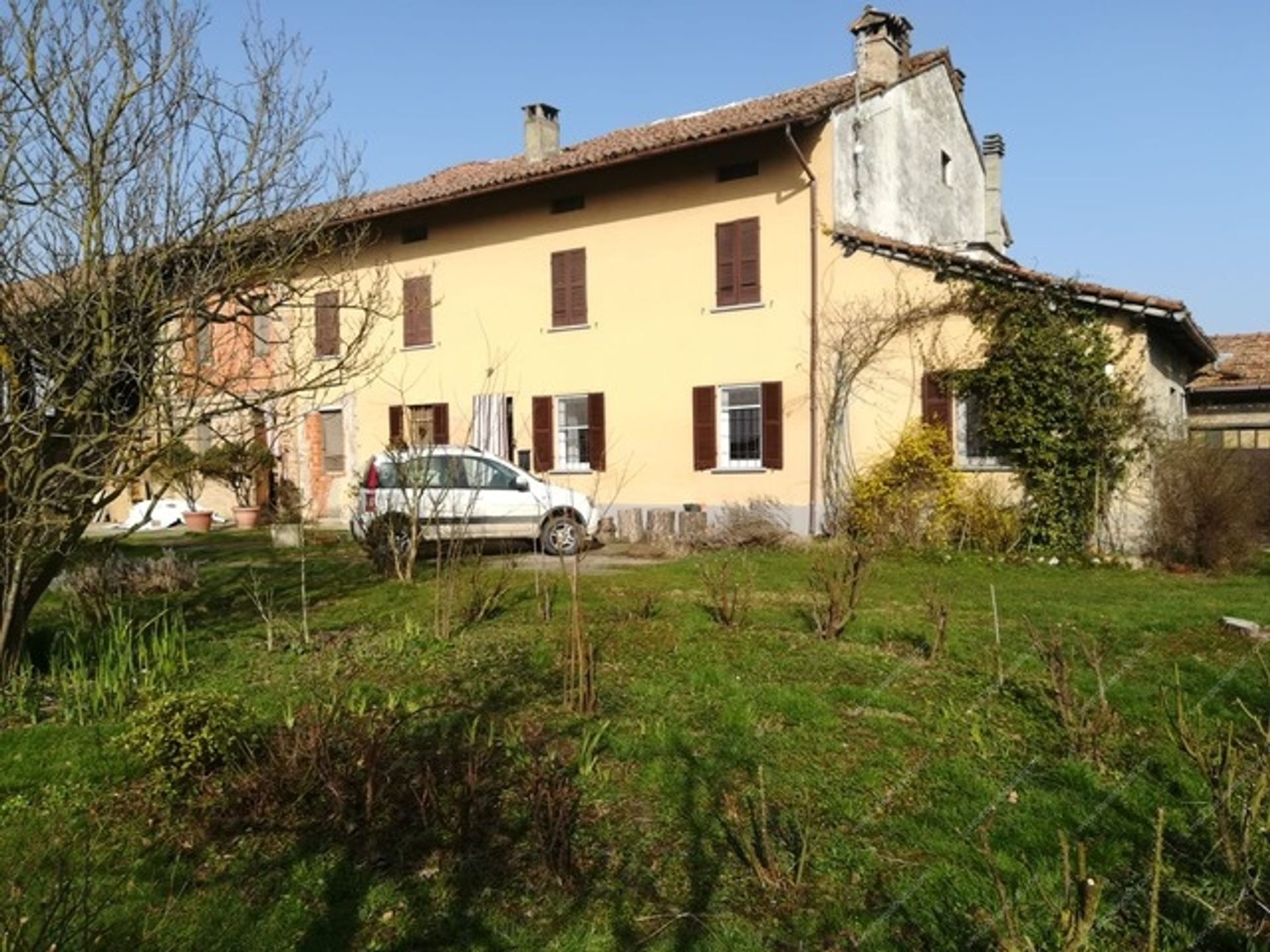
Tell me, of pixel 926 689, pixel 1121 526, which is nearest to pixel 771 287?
pixel 1121 526

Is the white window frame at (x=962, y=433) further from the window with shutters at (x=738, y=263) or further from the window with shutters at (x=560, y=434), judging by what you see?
the window with shutters at (x=560, y=434)

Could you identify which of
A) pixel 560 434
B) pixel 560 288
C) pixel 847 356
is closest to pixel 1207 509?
pixel 847 356

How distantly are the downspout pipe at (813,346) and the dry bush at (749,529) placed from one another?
587mm

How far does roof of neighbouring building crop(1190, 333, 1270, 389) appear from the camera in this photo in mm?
18031

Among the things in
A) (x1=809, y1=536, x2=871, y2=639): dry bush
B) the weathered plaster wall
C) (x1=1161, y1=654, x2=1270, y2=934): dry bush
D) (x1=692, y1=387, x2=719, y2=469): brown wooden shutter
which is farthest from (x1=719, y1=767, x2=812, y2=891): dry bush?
the weathered plaster wall

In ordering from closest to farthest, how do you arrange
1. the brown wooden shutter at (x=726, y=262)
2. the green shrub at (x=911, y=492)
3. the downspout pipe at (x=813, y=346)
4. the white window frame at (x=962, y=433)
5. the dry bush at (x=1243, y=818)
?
the dry bush at (x=1243, y=818) → the green shrub at (x=911, y=492) → the white window frame at (x=962, y=433) → the downspout pipe at (x=813, y=346) → the brown wooden shutter at (x=726, y=262)

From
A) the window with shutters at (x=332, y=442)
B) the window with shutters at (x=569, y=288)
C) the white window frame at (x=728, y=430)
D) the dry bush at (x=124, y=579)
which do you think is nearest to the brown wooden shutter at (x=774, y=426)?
the white window frame at (x=728, y=430)

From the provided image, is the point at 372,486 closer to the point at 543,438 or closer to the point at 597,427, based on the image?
the point at 597,427

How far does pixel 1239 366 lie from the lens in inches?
757

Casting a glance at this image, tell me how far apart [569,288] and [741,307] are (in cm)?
366

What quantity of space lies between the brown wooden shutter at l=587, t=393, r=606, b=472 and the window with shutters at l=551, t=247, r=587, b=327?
1.44 m

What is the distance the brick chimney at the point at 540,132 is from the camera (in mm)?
20688

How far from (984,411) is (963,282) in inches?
76.1

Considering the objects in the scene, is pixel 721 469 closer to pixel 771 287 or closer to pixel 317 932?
pixel 771 287
